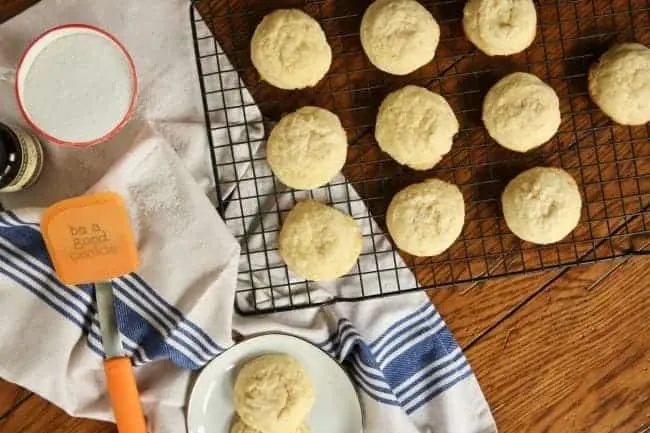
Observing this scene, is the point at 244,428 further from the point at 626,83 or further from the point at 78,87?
the point at 626,83

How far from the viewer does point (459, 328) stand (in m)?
1.24

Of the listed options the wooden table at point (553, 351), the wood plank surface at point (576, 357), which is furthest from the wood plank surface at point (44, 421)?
the wood plank surface at point (576, 357)

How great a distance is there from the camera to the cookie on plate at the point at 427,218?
1157mm

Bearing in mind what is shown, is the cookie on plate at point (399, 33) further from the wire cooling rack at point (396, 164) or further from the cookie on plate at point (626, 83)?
the cookie on plate at point (626, 83)

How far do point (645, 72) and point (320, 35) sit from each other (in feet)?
1.51

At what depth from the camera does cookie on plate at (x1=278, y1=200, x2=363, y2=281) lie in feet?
3.77

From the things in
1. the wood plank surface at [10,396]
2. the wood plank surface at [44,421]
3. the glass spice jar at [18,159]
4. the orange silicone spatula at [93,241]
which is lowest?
the wood plank surface at [44,421]

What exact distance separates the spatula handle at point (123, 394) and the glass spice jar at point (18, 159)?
0.93 feet

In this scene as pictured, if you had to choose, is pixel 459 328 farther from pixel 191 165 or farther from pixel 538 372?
pixel 191 165

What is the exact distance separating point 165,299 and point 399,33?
0.51 metres

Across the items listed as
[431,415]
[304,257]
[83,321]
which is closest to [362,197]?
[304,257]

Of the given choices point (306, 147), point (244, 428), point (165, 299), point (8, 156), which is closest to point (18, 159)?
point (8, 156)

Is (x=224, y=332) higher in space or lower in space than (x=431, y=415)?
higher

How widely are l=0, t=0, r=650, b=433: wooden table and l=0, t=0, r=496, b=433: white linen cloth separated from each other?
42 mm
